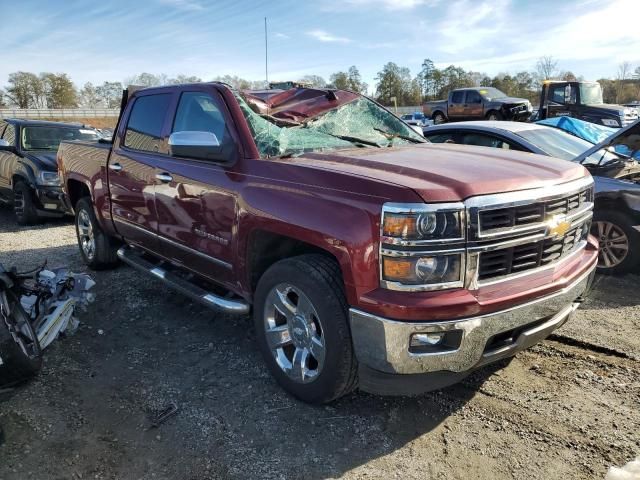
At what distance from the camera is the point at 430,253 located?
238 cm

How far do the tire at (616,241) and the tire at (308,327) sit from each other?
11.8 ft

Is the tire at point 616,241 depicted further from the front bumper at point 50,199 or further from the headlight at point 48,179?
the headlight at point 48,179

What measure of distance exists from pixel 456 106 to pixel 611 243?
2155cm

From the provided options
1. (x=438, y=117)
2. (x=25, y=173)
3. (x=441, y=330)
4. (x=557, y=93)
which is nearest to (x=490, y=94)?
(x=438, y=117)

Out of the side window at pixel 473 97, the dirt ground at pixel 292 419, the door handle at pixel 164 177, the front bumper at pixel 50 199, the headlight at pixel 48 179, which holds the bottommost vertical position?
the dirt ground at pixel 292 419

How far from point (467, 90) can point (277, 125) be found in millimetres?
23328

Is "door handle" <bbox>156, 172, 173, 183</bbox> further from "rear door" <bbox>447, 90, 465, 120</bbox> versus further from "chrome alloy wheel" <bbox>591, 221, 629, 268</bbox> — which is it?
"rear door" <bbox>447, 90, 465, 120</bbox>

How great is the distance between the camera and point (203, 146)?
3322 mm

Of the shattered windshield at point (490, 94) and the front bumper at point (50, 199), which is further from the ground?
the shattered windshield at point (490, 94)

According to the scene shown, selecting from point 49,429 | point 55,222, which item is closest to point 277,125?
point 49,429

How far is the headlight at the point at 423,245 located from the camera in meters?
2.38

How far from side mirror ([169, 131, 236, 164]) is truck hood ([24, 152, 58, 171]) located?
6.13 m

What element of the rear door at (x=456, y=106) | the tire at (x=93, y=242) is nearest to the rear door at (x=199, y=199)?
the tire at (x=93, y=242)

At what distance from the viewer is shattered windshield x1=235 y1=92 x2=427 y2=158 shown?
3414mm
